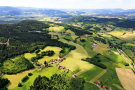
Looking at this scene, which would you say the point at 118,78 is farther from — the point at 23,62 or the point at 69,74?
the point at 23,62

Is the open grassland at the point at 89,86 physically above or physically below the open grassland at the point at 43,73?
above

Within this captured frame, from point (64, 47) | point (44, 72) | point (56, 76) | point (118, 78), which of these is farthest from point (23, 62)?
point (118, 78)

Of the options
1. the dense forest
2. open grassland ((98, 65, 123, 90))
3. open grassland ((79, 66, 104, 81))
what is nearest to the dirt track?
open grassland ((98, 65, 123, 90))

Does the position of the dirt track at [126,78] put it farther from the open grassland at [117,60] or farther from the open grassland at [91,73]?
the open grassland at [91,73]

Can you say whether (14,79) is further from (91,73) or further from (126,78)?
(126,78)

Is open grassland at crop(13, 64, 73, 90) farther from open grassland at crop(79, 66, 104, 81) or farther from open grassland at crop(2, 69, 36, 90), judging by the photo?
open grassland at crop(79, 66, 104, 81)

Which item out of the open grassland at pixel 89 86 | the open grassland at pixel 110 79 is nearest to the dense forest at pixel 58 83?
the open grassland at pixel 89 86
